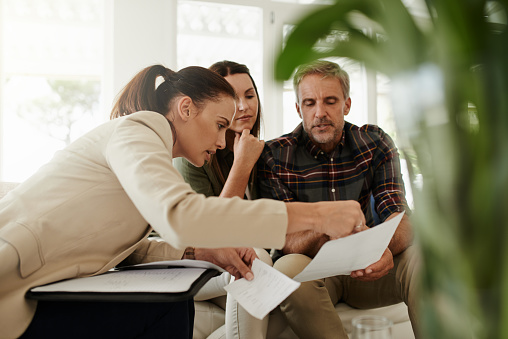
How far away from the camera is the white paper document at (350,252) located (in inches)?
38.7

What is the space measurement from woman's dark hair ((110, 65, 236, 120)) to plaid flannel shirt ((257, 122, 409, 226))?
59cm

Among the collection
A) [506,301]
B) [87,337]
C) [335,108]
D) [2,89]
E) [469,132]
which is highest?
[2,89]

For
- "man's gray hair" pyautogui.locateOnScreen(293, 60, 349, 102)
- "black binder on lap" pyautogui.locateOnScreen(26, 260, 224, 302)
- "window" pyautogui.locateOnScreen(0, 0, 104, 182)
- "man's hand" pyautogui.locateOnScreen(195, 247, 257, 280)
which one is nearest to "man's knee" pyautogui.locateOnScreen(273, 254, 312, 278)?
"man's hand" pyautogui.locateOnScreen(195, 247, 257, 280)

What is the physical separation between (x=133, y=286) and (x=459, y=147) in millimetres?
682

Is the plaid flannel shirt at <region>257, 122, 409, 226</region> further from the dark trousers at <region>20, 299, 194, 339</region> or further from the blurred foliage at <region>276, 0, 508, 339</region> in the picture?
the blurred foliage at <region>276, 0, 508, 339</region>

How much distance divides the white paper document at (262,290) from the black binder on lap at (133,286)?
0.08 meters

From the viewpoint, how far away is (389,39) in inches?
Result: 17.8

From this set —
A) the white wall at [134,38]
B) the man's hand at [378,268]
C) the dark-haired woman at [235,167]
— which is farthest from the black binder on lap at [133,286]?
the white wall at [134,38]

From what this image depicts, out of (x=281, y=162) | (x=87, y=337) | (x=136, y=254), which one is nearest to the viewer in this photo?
(x=87, y=337)

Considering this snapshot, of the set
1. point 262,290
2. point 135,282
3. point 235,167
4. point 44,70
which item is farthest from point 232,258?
point 44,70

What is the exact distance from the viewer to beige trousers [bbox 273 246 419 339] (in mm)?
1498

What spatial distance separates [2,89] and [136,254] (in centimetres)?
300

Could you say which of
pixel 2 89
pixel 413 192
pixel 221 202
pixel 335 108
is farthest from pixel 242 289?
pixel 2 89

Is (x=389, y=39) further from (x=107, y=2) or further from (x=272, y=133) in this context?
(x=107, y=2)
